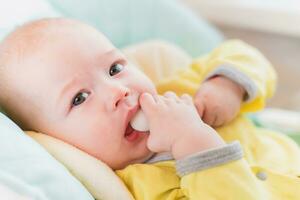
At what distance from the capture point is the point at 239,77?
0.99m

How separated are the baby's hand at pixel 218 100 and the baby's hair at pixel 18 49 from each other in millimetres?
276

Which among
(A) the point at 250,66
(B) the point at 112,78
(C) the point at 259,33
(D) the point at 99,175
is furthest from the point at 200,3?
(D) the point at 99,175

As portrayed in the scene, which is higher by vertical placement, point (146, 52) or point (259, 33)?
point (146, 52)

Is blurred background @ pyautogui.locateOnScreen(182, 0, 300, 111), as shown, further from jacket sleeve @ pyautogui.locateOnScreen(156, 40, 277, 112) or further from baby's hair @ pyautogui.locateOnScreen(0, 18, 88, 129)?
baby's hair @ pyautogui.locateOnScreen(0, 18, 88, 129)

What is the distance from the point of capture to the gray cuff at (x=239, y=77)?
0.99 meters

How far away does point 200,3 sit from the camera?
5.59 feet

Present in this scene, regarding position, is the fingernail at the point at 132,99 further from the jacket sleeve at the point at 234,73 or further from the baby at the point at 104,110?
the jacket sleeve at the point at 234,73

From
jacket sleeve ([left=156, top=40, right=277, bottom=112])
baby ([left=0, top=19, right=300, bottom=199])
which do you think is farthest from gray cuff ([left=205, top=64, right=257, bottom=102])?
baby ([left=0, top=19, right=300, bottom=199])

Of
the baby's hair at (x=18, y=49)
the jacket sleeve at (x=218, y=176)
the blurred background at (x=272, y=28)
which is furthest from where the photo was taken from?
the blurred background at (x=272, y=28)

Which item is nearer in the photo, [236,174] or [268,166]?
[236,174]

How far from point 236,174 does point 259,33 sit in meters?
1.01

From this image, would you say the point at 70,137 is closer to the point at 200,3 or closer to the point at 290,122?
the point at 290,122

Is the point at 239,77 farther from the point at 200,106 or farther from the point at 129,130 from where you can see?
the point at 129,130

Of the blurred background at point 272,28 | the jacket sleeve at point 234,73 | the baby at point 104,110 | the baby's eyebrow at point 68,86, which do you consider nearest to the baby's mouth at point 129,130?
the baby at point 104,110
